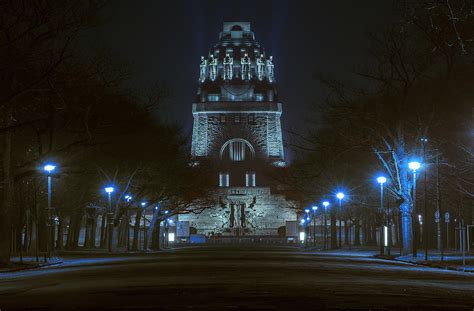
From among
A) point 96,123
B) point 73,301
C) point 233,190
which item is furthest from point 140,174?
point 233,190

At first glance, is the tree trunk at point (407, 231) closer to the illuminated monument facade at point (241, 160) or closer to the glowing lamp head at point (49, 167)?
the glowing lamp head at point (49, 167)

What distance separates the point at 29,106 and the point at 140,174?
3233 centimetres

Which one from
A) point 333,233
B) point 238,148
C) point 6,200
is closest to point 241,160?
point 238,148

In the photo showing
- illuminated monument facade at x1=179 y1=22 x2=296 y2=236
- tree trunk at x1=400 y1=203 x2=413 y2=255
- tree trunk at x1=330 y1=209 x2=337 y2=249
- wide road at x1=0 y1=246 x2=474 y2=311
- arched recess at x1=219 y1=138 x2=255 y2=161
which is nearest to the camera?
wide road at x1=0 y1=246 x2=474 y2=311

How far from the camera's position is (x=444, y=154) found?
6825 centimetres

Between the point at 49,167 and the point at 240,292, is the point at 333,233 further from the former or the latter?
the point at 240,292

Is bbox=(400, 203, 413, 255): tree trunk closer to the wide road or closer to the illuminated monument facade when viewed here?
the wide road

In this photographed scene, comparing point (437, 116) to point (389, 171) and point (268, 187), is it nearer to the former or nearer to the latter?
point (389, 171)

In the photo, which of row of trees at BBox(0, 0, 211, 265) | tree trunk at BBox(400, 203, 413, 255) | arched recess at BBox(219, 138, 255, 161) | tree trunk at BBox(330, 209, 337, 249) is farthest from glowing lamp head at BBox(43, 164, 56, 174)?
arched recess at BBox(219, 138, 255, 161)

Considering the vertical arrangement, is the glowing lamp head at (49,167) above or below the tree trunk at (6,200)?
above

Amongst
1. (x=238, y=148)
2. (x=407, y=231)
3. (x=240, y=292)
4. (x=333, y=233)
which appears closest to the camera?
(x=240, y=292)

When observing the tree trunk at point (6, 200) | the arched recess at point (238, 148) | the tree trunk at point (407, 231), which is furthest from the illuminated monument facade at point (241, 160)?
the tree trunk at point (6, 200)

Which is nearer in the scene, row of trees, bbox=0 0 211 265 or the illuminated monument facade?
row of trees, bbox=0 0 211 265

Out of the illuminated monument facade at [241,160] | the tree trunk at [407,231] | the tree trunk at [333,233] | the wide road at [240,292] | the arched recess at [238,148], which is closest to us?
the wide road at [240,292]
